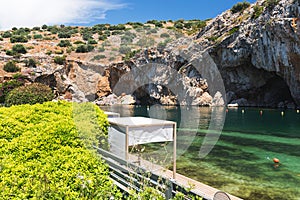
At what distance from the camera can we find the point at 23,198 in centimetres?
348

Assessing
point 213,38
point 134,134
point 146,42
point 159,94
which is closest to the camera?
point 134,134

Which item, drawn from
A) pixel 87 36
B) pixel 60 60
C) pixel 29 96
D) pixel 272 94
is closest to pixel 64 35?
pixel 87 36

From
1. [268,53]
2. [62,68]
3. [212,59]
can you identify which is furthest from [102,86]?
[268,53]

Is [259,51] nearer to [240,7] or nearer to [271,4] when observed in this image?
[271,4]

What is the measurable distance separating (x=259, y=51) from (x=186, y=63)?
12.2 metres

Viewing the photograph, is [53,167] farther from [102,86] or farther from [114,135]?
[102,86]

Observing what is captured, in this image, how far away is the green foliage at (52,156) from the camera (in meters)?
3.62

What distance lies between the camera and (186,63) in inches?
1592

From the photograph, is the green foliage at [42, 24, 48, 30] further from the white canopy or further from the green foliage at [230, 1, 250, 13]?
the white canopy

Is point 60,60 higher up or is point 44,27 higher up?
point 44,27

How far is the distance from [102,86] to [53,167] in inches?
1673

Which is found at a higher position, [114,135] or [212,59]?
[212,59]

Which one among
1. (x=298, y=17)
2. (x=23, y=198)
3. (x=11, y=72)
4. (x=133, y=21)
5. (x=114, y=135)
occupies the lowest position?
(x=23, y=198)

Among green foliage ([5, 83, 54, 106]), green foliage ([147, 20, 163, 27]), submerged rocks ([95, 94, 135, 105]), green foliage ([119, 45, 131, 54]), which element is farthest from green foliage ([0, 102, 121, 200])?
green foliage ([147, 20, 163, 27])
